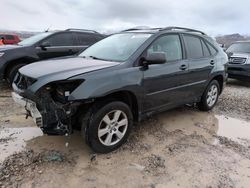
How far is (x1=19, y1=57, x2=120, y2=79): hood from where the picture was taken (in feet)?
10.4

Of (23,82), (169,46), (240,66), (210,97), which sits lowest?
(210,97)

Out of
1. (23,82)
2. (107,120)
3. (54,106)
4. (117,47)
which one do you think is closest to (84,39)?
(117,47)

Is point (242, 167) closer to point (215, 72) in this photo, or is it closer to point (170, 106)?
point (170, 106)

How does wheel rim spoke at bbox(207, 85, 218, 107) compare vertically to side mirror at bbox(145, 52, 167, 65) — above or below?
below

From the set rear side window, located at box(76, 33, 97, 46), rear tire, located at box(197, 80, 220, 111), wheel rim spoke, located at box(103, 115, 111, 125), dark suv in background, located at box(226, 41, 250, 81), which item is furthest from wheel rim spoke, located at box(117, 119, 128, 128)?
dark suv in background, located at box(226, 41, 250, 81)

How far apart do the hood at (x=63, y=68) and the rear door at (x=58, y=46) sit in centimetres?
357

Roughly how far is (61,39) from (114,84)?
16.2 feet

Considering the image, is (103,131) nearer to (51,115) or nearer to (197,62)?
(51,115)

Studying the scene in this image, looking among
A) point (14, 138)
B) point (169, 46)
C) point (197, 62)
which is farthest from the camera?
point (197, 62)

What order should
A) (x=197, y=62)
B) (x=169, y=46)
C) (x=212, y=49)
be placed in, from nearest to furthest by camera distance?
(x=169, y=46) → (x=197, y=62) → (x=212, y=49)

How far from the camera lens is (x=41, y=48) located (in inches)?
279

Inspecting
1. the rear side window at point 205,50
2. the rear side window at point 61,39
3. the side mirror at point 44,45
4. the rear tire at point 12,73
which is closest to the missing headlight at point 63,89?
the rear side window at point 205,50

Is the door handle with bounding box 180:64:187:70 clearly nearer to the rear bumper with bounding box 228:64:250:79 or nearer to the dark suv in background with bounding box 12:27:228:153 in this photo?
the dark suv in background with bounding box 12:27:228:153

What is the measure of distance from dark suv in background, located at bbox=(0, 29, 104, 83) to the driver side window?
4047 mm
